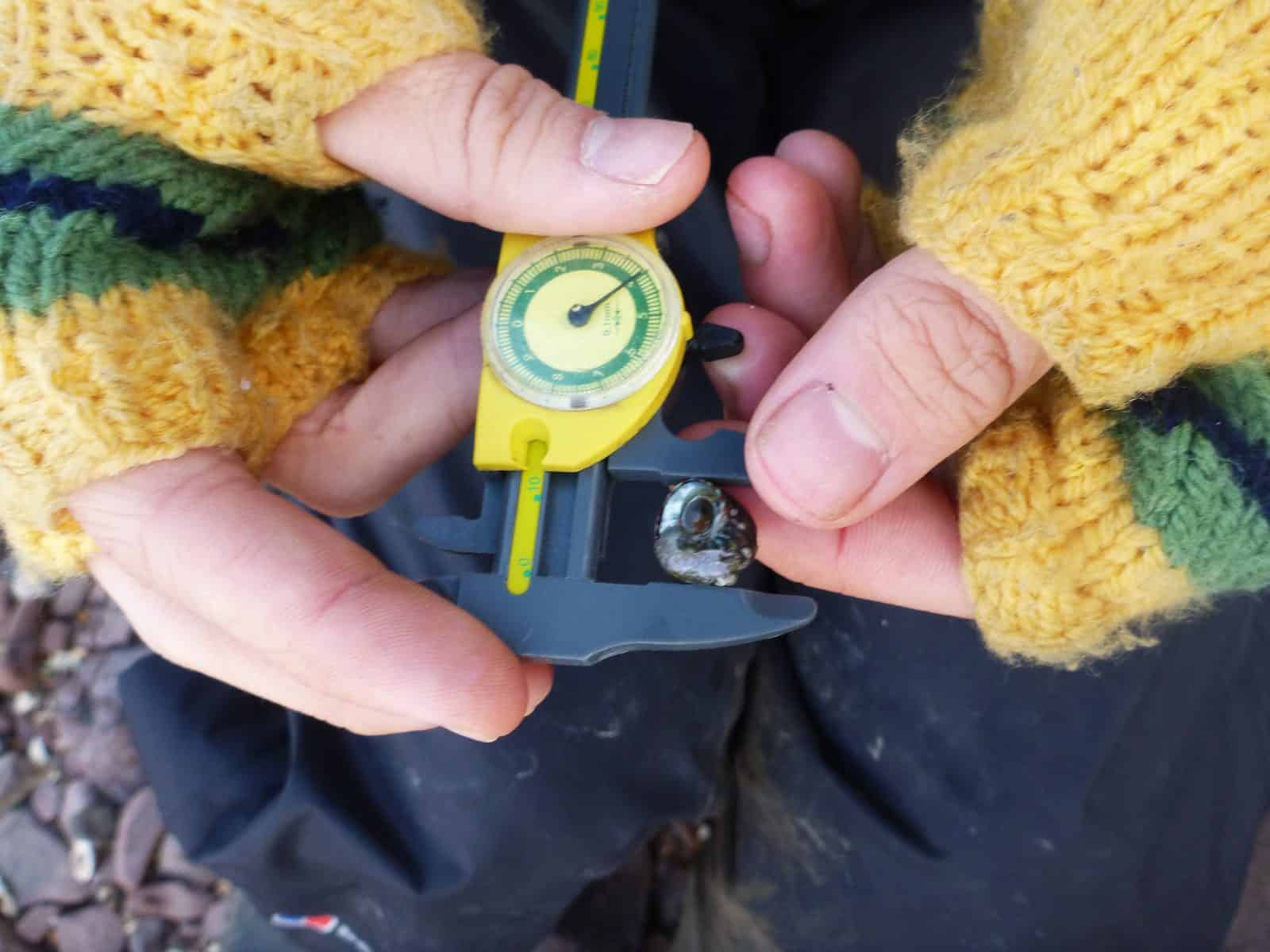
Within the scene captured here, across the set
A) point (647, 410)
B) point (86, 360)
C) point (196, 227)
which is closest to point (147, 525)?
point (86, 360)

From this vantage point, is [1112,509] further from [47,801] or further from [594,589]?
[47,801]

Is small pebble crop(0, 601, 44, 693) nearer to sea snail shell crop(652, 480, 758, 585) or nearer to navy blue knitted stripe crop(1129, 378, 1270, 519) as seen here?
sea snail shell crop(652, 480, 758, 585)

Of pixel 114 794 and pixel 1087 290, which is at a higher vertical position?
pixel 1087 290

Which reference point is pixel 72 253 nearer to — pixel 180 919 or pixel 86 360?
pixel 86 360

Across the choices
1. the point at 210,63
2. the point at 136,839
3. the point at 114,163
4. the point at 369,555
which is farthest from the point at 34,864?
the point at 210,63

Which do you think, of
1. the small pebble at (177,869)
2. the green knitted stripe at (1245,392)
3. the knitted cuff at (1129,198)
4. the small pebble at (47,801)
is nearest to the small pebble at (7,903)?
the small pebble at (47,801)

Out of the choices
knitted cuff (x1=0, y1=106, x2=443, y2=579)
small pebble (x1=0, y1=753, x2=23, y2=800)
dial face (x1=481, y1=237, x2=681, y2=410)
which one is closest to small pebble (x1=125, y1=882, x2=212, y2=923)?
small pebble (x1=0, y1=753, x2=23, y2=800)

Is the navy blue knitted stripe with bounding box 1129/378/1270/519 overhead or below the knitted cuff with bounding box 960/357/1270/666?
overhead
